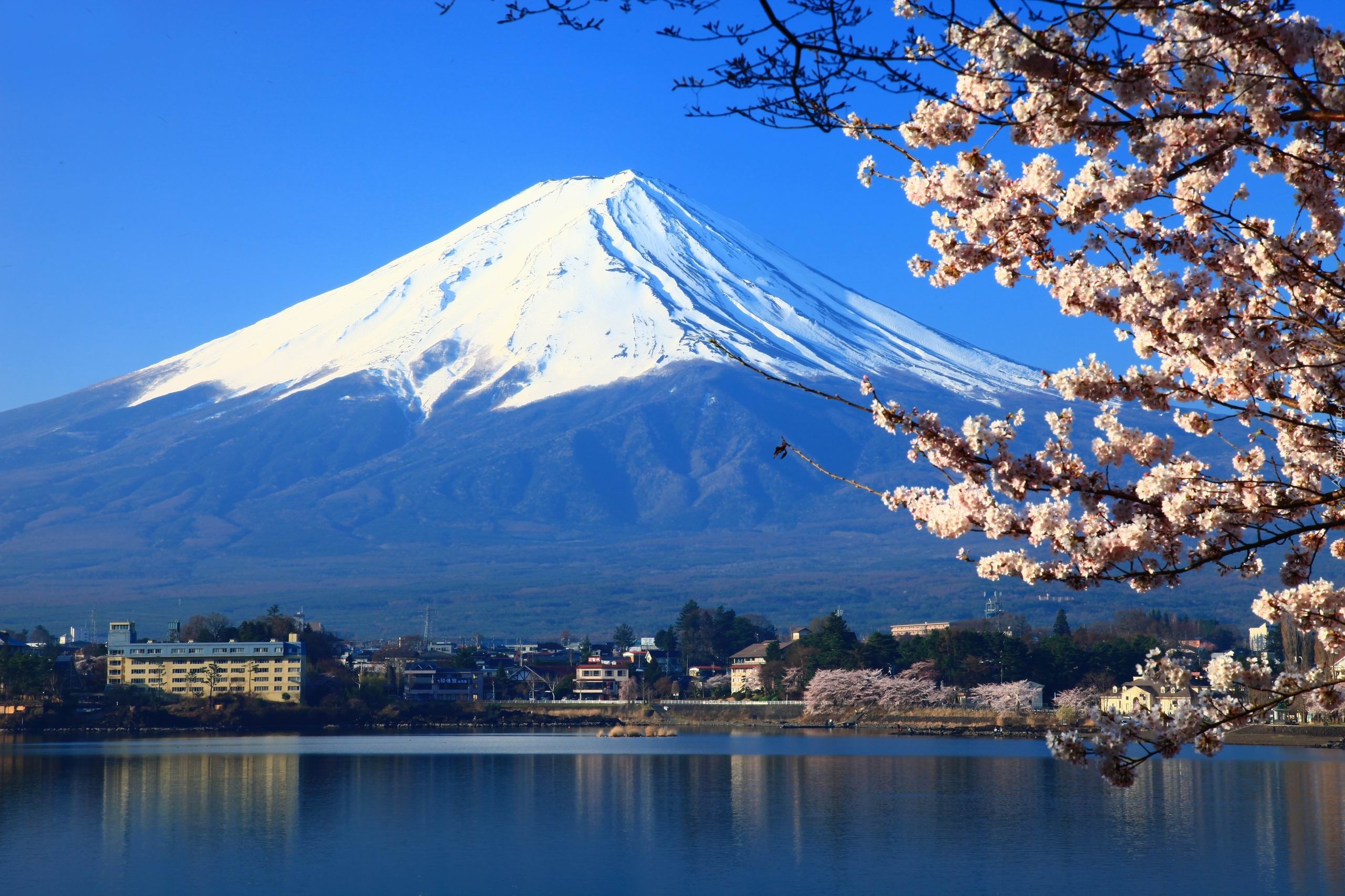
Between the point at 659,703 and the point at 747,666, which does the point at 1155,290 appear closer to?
the point at 659,703

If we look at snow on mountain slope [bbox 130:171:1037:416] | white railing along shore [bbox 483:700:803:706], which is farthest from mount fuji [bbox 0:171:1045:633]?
white railing along shore [bbox 483:700:803:706]

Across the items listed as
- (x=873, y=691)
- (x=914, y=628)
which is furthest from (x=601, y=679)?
(x=914, y=628)

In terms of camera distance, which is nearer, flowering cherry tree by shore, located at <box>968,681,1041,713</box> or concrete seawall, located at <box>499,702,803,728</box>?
flowering cherry tree by shore, located at <box>968,681,1041,713</box>

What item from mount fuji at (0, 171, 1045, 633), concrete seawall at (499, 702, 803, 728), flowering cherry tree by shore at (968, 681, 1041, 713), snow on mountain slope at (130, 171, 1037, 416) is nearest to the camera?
flowering cherry tree by shore at (968, 681, 1041, 713)

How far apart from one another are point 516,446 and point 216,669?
80519 mm

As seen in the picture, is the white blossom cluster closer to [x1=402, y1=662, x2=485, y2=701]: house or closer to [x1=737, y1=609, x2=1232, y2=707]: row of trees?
[x1=737, y1=609, x2=1232, y2=707]: row of trees

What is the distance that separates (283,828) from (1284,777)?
63.2ft

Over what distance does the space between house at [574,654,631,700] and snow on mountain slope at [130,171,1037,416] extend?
2756 inches

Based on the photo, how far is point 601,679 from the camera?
6600cm

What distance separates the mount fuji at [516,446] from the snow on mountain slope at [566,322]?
0.42 metres

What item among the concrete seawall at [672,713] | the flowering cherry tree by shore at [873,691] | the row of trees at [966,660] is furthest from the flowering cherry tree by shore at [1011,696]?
the concrete seawall at [672,713]

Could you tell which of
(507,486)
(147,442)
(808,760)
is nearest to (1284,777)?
(808,760)

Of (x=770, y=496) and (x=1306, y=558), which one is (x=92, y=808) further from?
(x=770, y=496)

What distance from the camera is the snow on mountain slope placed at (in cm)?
14738
